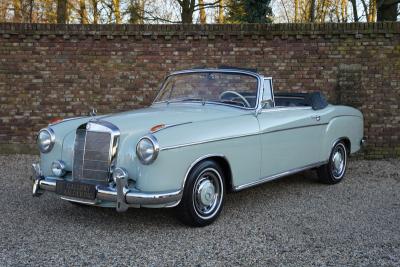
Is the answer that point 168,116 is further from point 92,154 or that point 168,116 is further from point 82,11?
point 82,11

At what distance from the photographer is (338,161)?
22.1 ft

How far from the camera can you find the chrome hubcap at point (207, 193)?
Result: 4.45 metres

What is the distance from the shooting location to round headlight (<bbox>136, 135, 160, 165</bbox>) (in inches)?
158

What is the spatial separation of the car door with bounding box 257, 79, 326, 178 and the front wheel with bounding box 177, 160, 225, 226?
2.36ft

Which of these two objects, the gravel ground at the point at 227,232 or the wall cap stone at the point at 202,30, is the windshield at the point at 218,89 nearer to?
the gravel ground at the point at 227,232

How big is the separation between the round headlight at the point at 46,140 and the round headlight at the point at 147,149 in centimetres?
119

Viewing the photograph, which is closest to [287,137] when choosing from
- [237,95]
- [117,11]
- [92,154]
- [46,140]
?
[237,95]

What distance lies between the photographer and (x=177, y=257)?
12.3 feet

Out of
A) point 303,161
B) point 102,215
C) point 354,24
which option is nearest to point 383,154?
point 354,24

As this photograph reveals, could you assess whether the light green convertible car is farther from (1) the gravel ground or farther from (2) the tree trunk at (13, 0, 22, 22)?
(2) the tree trunk at (13, 0, 22, 22)

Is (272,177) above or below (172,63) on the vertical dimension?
below

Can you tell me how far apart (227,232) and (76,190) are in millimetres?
1473

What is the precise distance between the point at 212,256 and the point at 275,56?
547cm

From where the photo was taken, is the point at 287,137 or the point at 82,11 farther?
the point at 82,11
